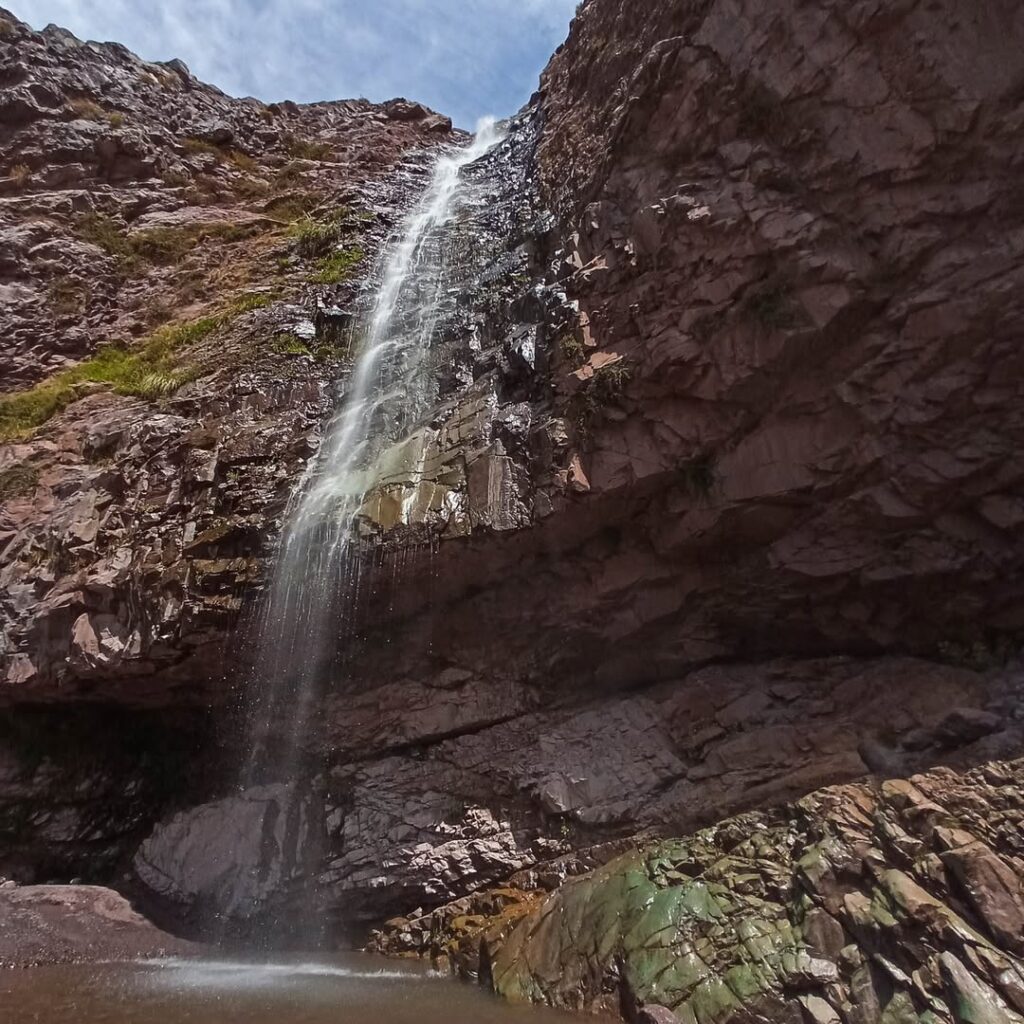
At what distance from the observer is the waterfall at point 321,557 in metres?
10.5

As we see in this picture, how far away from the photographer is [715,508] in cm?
925

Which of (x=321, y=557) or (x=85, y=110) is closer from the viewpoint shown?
(x=321, y=557)

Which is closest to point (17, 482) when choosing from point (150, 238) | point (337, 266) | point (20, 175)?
point (337, 266)

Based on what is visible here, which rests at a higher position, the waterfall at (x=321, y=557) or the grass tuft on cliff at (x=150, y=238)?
the grass tuft on cliff at (x=150, y=238)

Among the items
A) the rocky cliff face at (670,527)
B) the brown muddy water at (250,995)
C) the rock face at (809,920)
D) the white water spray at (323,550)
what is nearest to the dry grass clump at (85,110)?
the rocky cliff face at (670,527)

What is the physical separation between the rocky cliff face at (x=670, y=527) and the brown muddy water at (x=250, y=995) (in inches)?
27.9

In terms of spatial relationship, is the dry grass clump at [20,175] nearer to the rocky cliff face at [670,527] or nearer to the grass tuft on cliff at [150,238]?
the grass tuft on cliff at [150,238]

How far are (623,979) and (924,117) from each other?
9.54 metres

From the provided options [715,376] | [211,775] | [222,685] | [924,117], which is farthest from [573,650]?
[924,117]

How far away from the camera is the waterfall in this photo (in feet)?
34.5

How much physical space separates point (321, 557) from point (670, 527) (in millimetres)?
4824

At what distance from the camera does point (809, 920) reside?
634 centimetres

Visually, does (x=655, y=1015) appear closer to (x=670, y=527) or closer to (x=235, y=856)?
(x=670, y=527)

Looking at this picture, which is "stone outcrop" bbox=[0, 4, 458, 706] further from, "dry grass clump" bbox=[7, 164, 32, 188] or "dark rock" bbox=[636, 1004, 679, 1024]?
"dark rock" bbox=[636, 1004, 679, 1024]
